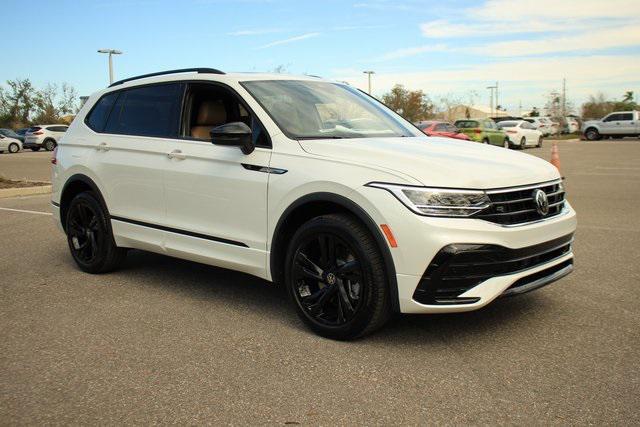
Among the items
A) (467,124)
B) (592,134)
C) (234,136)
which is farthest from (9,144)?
(234,136)

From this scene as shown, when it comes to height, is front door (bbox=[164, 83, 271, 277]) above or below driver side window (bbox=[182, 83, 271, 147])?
below

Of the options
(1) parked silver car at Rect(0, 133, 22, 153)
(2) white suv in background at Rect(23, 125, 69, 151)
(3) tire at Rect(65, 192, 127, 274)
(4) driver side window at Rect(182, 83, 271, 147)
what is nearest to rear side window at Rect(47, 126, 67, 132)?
(2) white suv in background at Rect(23, 125, 69, 151)

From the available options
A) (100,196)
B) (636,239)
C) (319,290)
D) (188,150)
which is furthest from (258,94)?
(636,239)

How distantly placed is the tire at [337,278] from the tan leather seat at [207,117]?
1534mm

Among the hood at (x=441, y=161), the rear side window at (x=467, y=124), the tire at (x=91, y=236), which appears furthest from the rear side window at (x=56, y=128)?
the hood at (x=441, y=161)

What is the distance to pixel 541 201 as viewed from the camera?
408 cm

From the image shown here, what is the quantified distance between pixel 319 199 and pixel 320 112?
1.05m

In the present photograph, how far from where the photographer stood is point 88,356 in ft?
13.1

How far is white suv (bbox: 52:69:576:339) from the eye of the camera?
12.3 feet

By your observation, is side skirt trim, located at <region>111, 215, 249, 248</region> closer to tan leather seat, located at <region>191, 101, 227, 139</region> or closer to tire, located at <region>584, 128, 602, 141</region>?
tan leather seat, located at <region>191, 101, 227, 139</region>

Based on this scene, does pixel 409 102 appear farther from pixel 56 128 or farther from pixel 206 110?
pixel 206 110

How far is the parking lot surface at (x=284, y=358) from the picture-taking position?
127 inches

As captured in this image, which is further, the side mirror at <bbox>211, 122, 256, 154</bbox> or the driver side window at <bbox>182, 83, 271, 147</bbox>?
the driver side window at <bbox>182, 83, 271, 147</bbox>

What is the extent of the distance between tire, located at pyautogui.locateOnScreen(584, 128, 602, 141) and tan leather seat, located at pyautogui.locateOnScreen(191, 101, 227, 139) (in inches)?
1719
